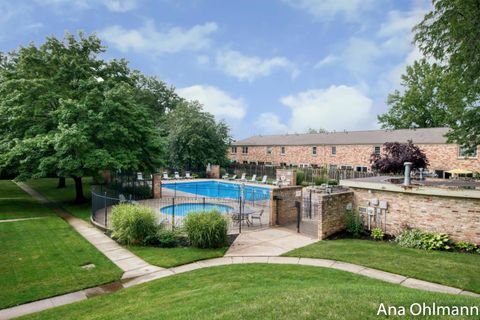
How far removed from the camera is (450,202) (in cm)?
966

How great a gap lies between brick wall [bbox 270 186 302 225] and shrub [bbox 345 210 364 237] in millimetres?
2589

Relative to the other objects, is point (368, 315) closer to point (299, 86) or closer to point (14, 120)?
point (14, 120)

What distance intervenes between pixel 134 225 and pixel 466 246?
10688 mm

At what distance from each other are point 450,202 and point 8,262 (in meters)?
13.4

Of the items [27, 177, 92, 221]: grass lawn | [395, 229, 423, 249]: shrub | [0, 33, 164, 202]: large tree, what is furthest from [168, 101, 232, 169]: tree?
[395, 229, 423, 249]: shrub

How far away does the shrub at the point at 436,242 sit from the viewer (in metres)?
9.45

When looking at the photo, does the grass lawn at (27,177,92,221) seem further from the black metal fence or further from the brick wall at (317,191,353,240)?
the black metal fence

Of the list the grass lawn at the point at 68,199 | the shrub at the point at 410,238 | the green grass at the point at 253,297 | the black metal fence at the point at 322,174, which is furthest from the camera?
the black metal fence at the point at 322,174

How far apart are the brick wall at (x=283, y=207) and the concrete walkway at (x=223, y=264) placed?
4.22 metres

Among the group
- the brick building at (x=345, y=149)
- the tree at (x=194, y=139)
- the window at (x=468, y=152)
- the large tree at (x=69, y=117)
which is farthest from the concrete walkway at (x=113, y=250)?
the brick building at (x=345, y=149)

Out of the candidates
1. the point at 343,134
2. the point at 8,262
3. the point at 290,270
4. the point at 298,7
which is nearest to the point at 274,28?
the point at 298,7

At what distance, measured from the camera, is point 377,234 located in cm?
1079

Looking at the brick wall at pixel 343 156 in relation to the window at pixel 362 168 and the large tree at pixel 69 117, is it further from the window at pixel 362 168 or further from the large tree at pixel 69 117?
the large tree at pixel 69 117

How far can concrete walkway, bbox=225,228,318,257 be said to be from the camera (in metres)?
9.25
